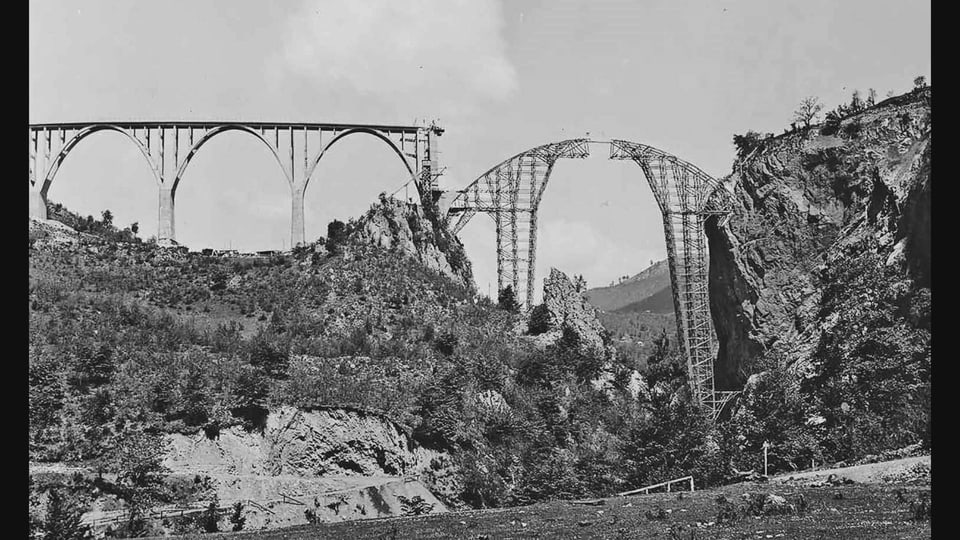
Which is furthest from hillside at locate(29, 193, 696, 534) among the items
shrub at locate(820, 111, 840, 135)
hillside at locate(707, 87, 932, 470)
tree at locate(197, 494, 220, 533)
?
shrub at locate(820, 111, 840, 135)

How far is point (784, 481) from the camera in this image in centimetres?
3131

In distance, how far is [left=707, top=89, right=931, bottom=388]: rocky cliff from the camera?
50281 millimetres

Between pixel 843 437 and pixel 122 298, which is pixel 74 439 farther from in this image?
pixel 843 437

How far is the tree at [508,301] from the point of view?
58.8 meters

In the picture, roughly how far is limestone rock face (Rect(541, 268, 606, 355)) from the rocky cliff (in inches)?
302

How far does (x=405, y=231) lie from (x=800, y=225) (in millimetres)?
23175

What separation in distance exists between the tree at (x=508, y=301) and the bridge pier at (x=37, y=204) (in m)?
28.7

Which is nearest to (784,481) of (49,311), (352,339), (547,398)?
(547,398)

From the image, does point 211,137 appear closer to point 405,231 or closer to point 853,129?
point 405,231

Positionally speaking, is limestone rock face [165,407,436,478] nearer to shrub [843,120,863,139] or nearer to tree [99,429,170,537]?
tree [99,429,170,537]

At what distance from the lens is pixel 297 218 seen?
182 feet

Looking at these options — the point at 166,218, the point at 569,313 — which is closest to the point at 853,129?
the point at 569,313
